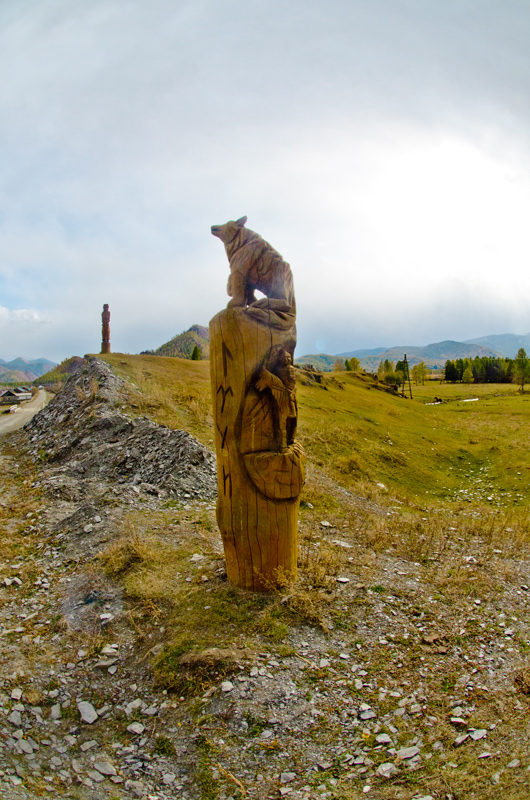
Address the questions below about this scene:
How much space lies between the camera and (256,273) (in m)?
7.26

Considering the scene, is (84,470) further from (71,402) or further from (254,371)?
(254,371)

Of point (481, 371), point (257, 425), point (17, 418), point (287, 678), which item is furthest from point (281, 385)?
point (481, 371)

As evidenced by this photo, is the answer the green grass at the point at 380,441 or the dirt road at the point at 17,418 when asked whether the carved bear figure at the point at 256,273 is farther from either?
the dirt road at the point at 17,418

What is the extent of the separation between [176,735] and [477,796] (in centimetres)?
293

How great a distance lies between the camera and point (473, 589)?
7738mm

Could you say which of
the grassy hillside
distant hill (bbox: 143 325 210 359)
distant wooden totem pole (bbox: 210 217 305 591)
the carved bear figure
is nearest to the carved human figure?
distant wooden totem pole (bbox: 210 217 305 591)

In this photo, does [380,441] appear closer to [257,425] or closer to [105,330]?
[257,425]

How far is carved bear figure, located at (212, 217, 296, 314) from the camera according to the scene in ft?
23.7

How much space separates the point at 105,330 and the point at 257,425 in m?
27.6

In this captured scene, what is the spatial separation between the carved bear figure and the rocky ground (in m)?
4.74

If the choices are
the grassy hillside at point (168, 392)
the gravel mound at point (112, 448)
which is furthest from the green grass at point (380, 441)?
the gravel mound at point (112, 448)

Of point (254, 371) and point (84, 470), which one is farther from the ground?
point (254, 371)

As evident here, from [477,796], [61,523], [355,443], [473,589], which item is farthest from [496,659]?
[355,443]

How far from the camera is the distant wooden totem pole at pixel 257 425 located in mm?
6754
